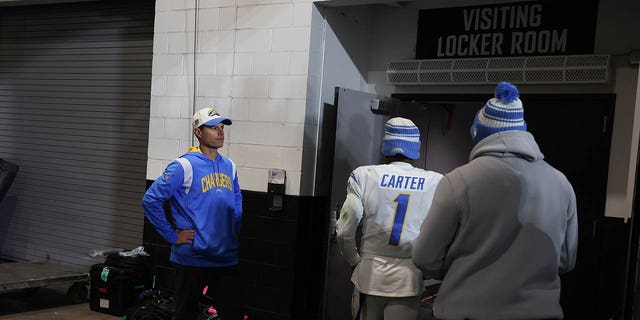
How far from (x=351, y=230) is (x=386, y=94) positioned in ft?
7.31

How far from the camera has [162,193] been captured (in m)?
3.54

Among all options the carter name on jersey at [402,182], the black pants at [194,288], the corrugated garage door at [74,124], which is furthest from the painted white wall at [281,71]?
the carter name on jersey at [402,182]

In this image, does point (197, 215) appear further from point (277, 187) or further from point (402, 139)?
point (402, 139)

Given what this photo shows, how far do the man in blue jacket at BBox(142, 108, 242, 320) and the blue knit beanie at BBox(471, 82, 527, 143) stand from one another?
6.73 ft

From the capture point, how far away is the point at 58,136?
6.27 metres

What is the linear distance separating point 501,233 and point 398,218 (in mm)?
1077

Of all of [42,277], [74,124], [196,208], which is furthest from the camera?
[74,124]

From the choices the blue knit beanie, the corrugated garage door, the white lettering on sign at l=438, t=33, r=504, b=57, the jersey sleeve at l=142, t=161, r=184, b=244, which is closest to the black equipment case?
the corrugated garage door

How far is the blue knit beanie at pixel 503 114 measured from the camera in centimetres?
216

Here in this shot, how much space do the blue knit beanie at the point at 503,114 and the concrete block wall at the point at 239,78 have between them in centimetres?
236

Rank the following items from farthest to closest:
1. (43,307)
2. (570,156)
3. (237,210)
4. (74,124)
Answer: (74,124) < (43,307) < (570,156) < (237,210)

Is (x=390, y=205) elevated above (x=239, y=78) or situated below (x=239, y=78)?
below

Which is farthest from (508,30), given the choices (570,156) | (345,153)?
(345,153)

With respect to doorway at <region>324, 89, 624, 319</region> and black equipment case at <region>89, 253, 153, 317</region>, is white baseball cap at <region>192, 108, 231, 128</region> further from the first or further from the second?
black equipment case at <region>89, 253, 153, 317</region>
